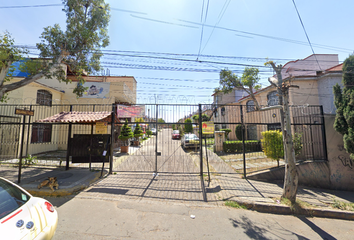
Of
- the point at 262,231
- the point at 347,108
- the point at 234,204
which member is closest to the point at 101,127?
the point at 234,204

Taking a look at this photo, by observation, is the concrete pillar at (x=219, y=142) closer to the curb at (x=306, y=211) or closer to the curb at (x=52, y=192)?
the curb at (x=306, y=211)

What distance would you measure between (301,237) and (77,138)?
8454 mm

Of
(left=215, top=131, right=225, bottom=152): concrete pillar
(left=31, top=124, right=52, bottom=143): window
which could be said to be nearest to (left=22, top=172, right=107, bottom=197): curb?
(left=31, top=124, right=52, bottom=143): window

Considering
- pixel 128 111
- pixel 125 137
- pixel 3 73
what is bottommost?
pixel 125 137

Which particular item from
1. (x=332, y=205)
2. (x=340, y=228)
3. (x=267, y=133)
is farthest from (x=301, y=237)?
(x=267, y=133)

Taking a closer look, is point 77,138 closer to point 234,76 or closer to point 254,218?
point 254,218

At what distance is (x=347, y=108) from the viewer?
6.21 meters

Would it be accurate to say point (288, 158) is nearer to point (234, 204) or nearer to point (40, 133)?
point (234, 204)

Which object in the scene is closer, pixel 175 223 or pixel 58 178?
pixel 175 223

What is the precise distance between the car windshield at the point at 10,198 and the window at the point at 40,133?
35.6ft

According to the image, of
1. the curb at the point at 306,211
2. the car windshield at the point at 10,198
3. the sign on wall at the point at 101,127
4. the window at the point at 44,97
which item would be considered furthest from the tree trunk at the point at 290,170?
the window at the point at 44,97

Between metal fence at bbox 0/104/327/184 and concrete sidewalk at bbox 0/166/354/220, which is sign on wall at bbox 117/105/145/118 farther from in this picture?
concrete sidewalk at bbox 0/166/354/220

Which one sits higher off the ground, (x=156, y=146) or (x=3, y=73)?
(x=3, y=73)

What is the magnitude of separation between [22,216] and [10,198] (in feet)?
1.57
